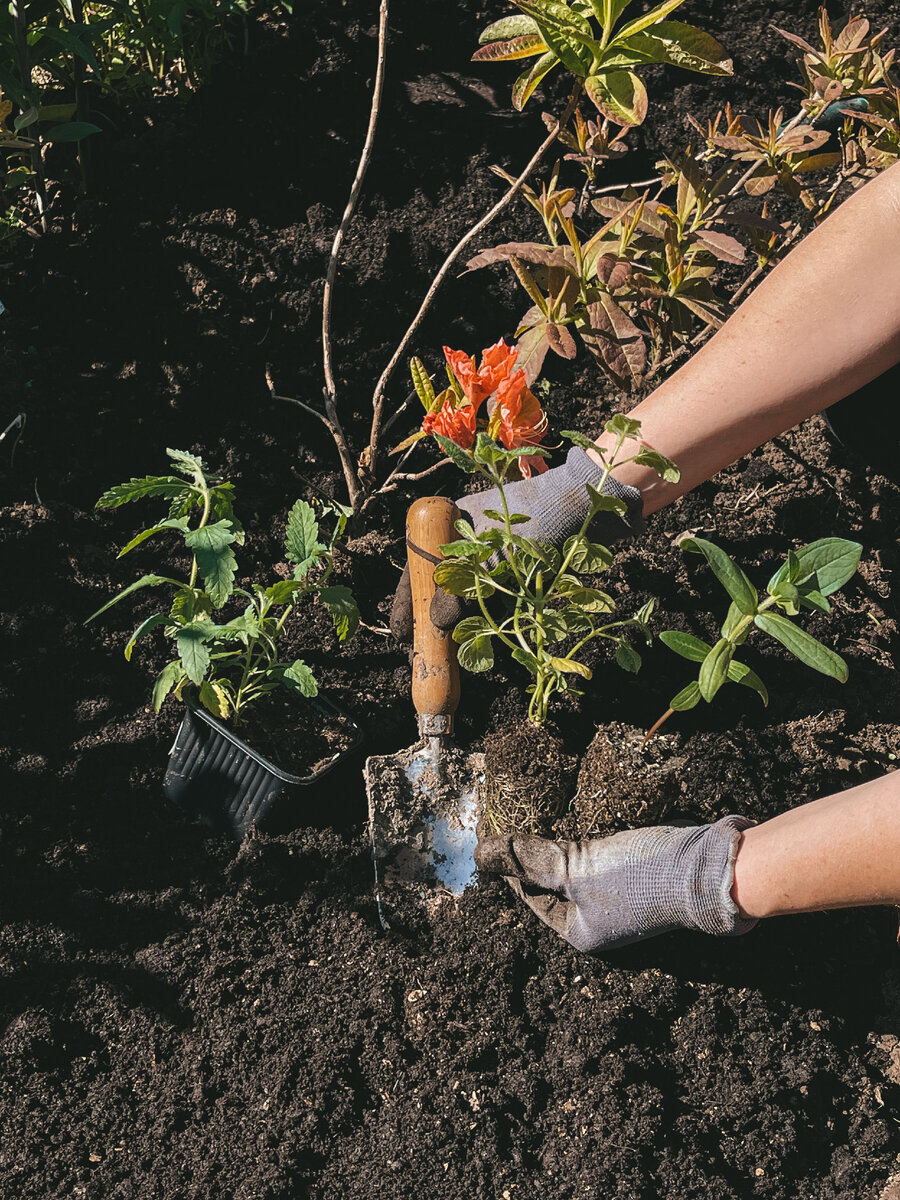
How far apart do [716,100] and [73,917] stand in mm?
2540

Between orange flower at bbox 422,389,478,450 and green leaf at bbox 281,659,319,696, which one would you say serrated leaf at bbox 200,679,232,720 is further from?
orange flower at bbox 422,389,478,450

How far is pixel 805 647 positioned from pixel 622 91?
1011mm

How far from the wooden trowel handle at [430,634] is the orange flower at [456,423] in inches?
7.7

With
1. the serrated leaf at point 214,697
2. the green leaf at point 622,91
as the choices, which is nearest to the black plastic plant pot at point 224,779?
the serrated leaf at point 214,697

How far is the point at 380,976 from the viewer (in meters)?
1.79

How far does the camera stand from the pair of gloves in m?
1.66

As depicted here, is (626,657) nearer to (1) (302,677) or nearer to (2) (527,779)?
(2) (527,779)

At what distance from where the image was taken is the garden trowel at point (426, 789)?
6.18 feet

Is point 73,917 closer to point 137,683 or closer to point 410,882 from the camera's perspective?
point 137,683

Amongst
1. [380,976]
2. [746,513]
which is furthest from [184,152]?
[380,976]

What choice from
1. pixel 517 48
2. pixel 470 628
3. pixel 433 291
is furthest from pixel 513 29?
pixel 470 628

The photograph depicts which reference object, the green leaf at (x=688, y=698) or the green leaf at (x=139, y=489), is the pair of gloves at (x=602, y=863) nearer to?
the green leaf at (x=688, y=698)

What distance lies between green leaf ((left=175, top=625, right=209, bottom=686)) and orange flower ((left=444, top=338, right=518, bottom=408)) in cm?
61

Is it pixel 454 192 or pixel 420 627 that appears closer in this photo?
pixel 420 627
